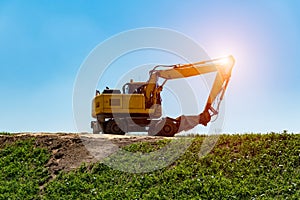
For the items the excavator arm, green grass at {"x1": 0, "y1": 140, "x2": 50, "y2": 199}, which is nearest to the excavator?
the excavator arm

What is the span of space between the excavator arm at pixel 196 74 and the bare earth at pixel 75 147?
486cm

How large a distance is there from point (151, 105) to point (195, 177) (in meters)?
9.22

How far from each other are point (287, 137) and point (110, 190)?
5.92 m

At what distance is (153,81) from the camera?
21.5m

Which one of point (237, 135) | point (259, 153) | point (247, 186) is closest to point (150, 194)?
point (247, 186)

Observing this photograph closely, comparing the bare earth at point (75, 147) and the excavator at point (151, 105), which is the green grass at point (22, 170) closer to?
the bare earth at point (75, 147)

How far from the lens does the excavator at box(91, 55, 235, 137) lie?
2067 cm

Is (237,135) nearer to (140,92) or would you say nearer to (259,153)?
(259,153)

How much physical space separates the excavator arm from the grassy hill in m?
6.09

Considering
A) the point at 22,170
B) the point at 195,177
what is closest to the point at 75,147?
the point at 22,170

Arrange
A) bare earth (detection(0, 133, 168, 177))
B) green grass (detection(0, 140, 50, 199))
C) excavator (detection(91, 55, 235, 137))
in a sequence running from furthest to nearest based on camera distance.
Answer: excavator (detection(91, 55, 235, 137)), bare earth (detection(0, 133, 168, 177)), green grass (detection(0, 140, 50, 199))

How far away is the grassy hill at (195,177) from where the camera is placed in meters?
11.3

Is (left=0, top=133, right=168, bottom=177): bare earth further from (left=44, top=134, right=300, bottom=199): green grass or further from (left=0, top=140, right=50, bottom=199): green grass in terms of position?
(left=44, top=134, right=300, bottom=199): green grass

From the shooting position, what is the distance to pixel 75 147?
1608 cm
